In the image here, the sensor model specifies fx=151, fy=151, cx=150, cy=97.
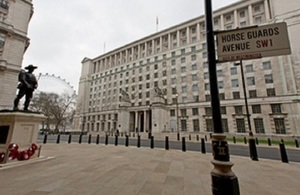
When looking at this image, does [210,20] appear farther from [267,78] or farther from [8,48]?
[267,78]

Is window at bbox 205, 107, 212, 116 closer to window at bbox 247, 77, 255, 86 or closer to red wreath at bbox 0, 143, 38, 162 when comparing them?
window at bbox 247, 77, 255, 86

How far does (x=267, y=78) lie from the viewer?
36.2 meters

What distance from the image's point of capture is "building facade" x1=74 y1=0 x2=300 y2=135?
34.4 metres

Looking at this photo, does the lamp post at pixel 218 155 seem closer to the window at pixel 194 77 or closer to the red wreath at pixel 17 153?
the red wreath at pixel 17 153

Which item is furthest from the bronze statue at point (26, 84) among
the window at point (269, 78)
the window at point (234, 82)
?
the window at point (269, 78)

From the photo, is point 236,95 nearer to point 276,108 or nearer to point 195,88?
point 276,108

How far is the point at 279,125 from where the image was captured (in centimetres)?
3297

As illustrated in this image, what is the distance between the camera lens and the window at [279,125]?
3254 centimetres

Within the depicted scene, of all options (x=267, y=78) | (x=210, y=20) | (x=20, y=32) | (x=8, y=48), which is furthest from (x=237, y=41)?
(x=267, y=78)

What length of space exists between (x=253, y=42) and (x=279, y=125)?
4081 centimetres

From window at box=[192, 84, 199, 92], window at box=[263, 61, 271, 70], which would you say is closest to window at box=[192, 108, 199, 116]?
window at box=[192, 84, 199, 92]

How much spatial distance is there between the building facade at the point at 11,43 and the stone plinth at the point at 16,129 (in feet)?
68.3

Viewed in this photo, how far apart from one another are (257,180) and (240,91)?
39.4 meters

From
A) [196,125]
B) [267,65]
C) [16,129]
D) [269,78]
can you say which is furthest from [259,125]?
[16,129]
